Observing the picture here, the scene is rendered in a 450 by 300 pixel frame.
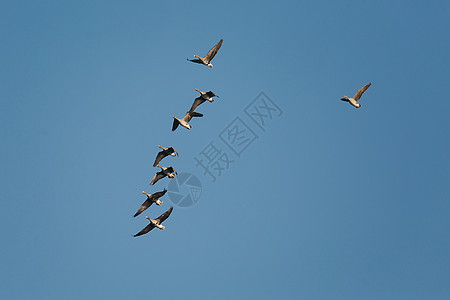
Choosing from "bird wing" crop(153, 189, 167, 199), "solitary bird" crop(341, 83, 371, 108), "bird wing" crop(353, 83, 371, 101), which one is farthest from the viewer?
"solitary bird" crop(341, 83, 371, 108)

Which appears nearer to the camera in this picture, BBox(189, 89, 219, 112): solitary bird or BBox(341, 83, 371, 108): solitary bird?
BBox(189, 89, 219, 112): solitary bird

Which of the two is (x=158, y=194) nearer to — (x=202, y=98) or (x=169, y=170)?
(x=169, y=170)

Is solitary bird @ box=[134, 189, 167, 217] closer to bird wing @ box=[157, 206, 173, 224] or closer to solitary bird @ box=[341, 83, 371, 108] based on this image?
bird wing @ box=[157, 206, 173, 224]

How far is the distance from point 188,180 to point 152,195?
19.2 meters

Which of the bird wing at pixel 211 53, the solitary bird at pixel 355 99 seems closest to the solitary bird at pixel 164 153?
the bird wing at pixel 211 53

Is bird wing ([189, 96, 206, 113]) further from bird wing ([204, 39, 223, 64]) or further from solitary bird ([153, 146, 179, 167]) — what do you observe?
solitary bird ([153, 146, 179, 167])

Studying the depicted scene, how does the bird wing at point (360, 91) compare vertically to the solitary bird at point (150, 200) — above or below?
below

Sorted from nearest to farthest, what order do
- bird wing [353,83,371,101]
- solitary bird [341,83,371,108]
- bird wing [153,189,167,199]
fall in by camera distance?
bird wing [153,189,167,199] < bird wing [353,83,371,101] < solitary bird [341,83,371,108]

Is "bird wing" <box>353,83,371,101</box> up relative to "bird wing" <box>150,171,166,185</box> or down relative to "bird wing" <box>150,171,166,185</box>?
down

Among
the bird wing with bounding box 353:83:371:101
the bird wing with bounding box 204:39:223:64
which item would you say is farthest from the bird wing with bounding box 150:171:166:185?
the bird wing with bounding box 353:83:371:101

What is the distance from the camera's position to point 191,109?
254ft

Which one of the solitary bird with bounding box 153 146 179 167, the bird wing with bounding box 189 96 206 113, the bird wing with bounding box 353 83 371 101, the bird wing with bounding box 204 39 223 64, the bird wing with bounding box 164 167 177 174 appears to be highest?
the bird wing with bounding box 204 39 223 64

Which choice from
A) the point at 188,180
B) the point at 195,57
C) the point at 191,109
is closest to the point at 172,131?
the point at 191,109

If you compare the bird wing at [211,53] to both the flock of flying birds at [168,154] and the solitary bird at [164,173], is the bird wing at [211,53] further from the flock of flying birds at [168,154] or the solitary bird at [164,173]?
the solitary bird at [164,173]
